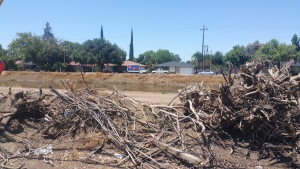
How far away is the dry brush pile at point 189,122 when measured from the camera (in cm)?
637

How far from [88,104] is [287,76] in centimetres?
503

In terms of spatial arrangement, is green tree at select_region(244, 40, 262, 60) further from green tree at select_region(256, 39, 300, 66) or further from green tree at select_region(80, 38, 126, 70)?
green tree at select_region(80, 38, 126, 70)

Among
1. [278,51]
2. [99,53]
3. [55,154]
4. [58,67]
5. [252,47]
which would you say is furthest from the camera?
[252,47]

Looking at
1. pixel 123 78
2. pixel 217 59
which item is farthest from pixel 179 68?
pixel 123 78

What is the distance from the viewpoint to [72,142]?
276 inches

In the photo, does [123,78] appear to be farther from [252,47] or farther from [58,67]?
[252,47]

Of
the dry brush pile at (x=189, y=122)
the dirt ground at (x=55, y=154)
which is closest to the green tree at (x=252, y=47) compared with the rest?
the dry brush pile at (x=189, y=122)

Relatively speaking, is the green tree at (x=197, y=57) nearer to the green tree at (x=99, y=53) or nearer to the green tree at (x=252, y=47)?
the green tree at (x=252, y=47)

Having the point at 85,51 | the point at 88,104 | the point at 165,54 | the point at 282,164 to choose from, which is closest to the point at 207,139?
the point at 282,164

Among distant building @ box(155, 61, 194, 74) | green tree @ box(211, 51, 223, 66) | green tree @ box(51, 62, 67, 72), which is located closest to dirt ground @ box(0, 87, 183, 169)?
green tree @ box(51, 62, 67, 72)

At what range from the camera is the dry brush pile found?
6367 millimetres

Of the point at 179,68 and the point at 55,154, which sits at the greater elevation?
the point at 179,68

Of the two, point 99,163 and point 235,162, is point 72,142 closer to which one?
point 99,163

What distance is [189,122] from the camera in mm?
7742
